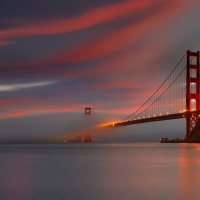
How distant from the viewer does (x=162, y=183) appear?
750 inches

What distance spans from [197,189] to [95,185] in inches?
151

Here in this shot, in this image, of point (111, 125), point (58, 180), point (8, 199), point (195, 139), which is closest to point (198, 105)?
point (195, 139)

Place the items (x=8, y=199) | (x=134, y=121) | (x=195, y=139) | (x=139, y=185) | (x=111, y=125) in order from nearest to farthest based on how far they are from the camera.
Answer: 1. (x=8, y=199)
2. (x=139, y=185)
3. (x=134, y=121)
4. (x=195, y=139)
5. (x=111, y=125)

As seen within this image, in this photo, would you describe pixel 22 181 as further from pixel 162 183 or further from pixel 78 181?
pixel 162 183

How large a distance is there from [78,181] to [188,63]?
75.8 m

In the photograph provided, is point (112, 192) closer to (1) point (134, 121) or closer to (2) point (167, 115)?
(2) point (167, 115)

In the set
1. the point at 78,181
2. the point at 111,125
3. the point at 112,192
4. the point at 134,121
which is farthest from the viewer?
the point at 111,125

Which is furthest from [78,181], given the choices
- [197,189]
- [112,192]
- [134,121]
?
[134,121]

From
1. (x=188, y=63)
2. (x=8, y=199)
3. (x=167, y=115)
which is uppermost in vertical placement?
(x=188, y=63)

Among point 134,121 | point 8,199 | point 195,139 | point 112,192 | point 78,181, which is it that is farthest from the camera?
point 195,139

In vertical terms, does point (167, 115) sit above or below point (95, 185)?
above

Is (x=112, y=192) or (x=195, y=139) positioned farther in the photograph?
(x=195, y=139)

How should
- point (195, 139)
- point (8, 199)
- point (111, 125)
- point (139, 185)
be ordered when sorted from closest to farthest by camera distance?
1. point (8, 199)
2. point (139, 185)
3. point (195, 139)
4. point (111, 125)

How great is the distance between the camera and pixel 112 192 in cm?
1658
